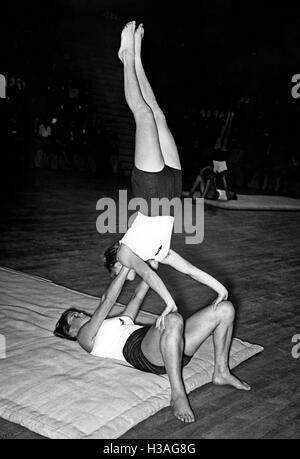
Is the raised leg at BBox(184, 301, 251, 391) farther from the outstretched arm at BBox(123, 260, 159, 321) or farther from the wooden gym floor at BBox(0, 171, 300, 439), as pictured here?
the outstretched arm at BBox(123, 260, 159, 321)

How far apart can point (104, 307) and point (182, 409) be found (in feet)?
1.81

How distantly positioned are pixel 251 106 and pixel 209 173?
5.35 m

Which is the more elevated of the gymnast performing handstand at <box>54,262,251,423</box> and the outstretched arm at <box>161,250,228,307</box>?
the outstretched arm at <box>161,250,228,307</box>

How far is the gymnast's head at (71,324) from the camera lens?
256cm

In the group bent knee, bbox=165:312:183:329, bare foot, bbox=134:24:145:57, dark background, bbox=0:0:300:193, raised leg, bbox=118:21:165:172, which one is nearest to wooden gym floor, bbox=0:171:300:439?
bent knee, bbox=165:312:183:329

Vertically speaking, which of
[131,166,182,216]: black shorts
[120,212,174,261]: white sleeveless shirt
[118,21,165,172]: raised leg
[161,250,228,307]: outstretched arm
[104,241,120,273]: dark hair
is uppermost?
[118,21,165,172]: raised leg

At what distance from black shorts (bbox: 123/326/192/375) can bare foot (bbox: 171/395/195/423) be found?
0.61 ft

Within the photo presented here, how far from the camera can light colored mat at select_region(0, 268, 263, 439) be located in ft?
6.54

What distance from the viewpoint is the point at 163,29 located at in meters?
14.0

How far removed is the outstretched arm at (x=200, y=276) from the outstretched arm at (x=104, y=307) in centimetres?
32

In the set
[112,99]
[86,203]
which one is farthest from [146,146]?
[112,99]

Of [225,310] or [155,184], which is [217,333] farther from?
[155,184]

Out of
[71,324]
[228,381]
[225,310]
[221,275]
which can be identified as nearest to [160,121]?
[225,310]

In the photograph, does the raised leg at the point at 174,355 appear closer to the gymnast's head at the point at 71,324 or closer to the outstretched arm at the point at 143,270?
the outstretched arm at the point at 143,270
